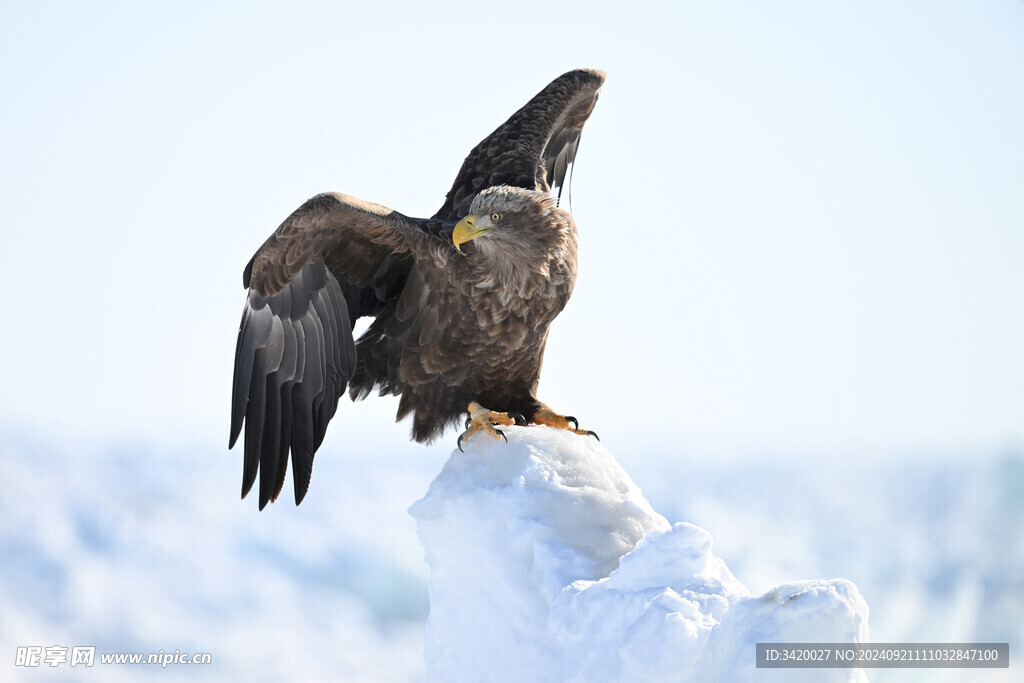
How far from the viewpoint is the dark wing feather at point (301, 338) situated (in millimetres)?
4945

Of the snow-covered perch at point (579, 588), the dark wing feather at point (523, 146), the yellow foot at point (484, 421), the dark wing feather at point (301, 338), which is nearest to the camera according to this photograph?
the snow-covered perch at point (579, 588)

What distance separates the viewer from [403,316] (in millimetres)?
5426

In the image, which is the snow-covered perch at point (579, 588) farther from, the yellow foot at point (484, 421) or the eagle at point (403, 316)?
the eagle at point (403, 316)

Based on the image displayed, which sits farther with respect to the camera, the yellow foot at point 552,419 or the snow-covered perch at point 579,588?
the yellow foot at point 552,419

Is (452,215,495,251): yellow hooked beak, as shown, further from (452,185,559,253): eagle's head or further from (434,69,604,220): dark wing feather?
(434,69,604,220): dark wing feather

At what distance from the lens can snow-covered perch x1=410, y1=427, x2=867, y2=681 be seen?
10.4 ft

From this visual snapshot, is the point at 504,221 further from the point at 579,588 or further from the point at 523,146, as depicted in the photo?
the point at 579,588

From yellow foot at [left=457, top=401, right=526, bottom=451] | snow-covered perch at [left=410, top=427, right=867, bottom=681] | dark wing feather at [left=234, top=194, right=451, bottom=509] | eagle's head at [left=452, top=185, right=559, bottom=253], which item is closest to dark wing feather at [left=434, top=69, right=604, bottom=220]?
dark wing feather at [left=234, top=194, right=451, bottom=509]

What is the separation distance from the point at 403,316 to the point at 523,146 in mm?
1654

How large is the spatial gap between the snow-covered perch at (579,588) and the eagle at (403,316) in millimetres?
462

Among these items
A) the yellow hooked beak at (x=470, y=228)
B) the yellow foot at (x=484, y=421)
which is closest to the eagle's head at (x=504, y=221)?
the yellow hooked beak at (x=470, y=228)

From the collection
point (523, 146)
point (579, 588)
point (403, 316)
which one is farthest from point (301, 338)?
point (579, 588)

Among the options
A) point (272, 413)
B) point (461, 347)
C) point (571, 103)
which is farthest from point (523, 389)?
point (571, 103)

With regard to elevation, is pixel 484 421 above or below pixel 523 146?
below
